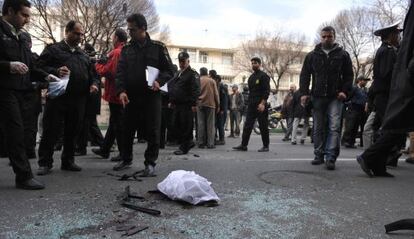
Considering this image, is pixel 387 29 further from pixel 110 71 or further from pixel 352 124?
pixel 352 124

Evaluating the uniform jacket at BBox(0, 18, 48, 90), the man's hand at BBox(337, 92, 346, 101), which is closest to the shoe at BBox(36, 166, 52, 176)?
the uniform jacket at BBox(0, 18, 48, 90)

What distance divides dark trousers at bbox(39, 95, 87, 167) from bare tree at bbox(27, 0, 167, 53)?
757 inches

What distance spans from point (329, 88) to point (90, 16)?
21327 millimetres

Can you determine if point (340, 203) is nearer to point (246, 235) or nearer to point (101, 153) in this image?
point (246, 235)

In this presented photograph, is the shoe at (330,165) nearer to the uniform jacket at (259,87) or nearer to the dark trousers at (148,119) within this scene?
the dark trousers at (148,119)

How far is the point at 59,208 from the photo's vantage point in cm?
385

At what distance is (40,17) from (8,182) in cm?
2231

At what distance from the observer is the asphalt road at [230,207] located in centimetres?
332

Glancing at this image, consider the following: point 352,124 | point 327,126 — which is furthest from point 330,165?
point 352,124

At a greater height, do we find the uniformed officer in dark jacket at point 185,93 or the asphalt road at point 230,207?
the uniformed officer in dark jacket at point 185,93

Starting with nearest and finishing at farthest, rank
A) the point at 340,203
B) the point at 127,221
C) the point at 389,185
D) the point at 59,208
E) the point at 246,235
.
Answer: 1. the point at 246,235
2. the point at 127,221
3. the point at 59,208
4. the point at 340,203
5. the point at 389,185

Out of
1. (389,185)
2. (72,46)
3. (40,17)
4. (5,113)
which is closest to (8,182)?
(5,113)

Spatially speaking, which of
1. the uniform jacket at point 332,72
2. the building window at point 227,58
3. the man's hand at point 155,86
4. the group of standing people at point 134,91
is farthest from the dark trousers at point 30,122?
the building window at point 227,58

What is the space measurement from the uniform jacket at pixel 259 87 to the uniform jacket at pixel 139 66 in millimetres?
3593
